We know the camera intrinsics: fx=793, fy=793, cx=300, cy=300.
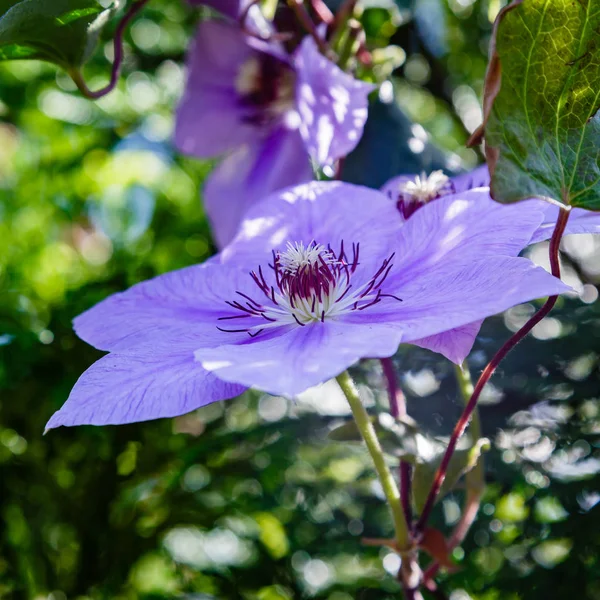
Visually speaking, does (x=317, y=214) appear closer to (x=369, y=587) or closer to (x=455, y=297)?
(x=455, y=297)

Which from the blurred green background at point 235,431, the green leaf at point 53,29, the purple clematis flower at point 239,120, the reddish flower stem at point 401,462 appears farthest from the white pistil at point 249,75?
the reddish flower stem at point 401,462

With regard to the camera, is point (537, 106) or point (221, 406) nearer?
point (537, 106)

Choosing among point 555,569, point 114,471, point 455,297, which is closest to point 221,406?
point 114,471

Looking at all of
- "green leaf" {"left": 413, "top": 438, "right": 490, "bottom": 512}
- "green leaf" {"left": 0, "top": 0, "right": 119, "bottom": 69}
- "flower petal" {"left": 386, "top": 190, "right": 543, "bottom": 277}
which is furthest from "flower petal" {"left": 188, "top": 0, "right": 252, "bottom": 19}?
"green leaf" {"left": 413, "top": 438, "right": 490, "bottom": 512}

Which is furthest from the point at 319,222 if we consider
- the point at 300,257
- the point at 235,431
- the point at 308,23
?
the point at 235,431

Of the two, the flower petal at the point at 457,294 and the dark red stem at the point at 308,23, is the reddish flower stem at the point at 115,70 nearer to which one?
the dark red stem at the point at 308,23

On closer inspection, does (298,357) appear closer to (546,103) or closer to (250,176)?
(546,103)
